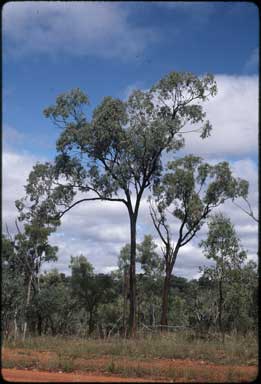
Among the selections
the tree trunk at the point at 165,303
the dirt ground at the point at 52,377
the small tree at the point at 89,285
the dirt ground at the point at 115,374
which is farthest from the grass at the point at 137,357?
the small tree at the point at 89,285

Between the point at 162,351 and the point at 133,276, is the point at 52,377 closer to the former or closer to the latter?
the point at 162,351

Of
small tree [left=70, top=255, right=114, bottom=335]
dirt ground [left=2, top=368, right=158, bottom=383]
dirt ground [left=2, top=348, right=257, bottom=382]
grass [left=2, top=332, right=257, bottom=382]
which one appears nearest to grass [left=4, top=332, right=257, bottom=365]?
grass [left=2, top=332, right=257, bottom=382]

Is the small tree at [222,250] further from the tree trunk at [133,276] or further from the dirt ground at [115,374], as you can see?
the dirt ground at [115,374]

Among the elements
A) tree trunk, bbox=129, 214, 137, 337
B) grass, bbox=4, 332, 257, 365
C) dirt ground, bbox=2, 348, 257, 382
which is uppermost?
tree trunk, bbox=129, 214, 137, 337

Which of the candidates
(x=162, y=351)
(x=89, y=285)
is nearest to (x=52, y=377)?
(x=162, y=351)

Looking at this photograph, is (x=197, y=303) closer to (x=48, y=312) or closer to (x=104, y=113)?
(x=48, y=312)

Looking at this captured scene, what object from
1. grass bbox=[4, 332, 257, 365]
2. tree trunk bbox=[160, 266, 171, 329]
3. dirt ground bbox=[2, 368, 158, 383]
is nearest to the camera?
dirt ground bbox=[2, 368, 158, 383]

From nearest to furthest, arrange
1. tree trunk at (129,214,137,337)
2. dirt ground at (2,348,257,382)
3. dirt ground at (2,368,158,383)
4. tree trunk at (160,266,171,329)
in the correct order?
dirt ground at (2,368,158,383) < dirt ground at (2,348,257,382) < tree trunk at (129,214,137,337) < tree trunk at (160,266,171,329)

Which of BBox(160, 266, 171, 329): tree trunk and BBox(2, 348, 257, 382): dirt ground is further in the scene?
BBox(160, 266, 171, 329): tree trunk

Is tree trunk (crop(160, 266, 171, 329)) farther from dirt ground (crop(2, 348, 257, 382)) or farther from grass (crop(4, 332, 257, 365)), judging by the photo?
dirt ground (crop(2, 348, 257, 382))

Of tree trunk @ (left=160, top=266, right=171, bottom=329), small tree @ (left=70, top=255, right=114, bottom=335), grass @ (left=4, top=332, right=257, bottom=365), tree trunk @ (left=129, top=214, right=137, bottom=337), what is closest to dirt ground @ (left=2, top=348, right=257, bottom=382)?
grass @ (left=4, top=332, right=257, bottom=365)

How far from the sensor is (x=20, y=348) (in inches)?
549

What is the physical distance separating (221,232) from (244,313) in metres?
5.76

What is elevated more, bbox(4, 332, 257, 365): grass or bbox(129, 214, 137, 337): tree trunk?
bbox(129, 214, 137, 337): tree trunk
